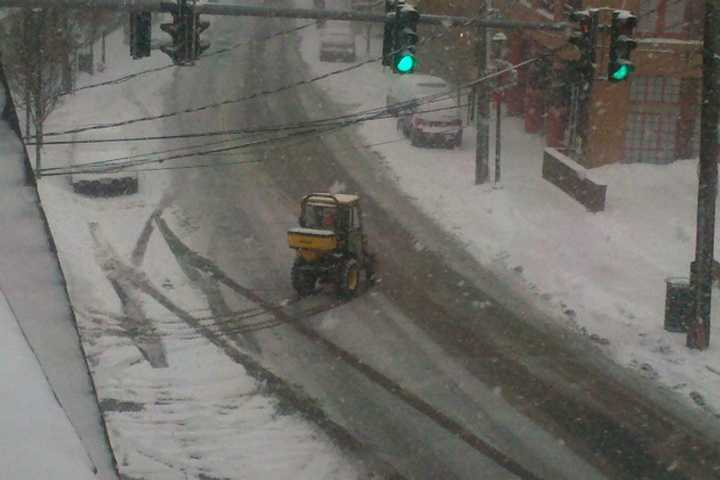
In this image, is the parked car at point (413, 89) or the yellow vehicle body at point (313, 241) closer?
the yellow vehicle body at point (313, 241)

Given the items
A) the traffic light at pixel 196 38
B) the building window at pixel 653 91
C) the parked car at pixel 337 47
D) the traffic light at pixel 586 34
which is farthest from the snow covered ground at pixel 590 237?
the parked car at pixel 337 47

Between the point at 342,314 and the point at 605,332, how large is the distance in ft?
16.8

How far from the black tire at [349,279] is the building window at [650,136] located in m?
13.7

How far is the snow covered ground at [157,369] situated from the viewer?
14.8 m

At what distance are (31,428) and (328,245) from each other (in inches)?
644

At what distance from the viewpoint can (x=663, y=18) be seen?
31828 millimetres

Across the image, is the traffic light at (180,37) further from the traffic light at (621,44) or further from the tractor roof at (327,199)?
the tractor roof at (327,199)

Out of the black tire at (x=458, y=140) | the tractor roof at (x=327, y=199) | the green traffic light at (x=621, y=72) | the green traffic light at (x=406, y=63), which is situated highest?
the green traffic light at (x=406, y=63)

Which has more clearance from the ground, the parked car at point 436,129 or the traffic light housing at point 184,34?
the traffic light housing at point 184,34

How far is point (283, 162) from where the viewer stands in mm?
34375

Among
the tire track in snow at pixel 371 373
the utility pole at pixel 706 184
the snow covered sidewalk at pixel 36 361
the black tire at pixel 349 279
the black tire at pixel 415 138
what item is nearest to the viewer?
the snow covered sidewalk at pixel 36 361

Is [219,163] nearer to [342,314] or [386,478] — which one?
[342,314]

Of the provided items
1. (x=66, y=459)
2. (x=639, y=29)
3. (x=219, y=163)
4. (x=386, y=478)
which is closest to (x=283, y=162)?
(x=219, y=163)

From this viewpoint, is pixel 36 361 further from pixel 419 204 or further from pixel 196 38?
pixel 419 204
